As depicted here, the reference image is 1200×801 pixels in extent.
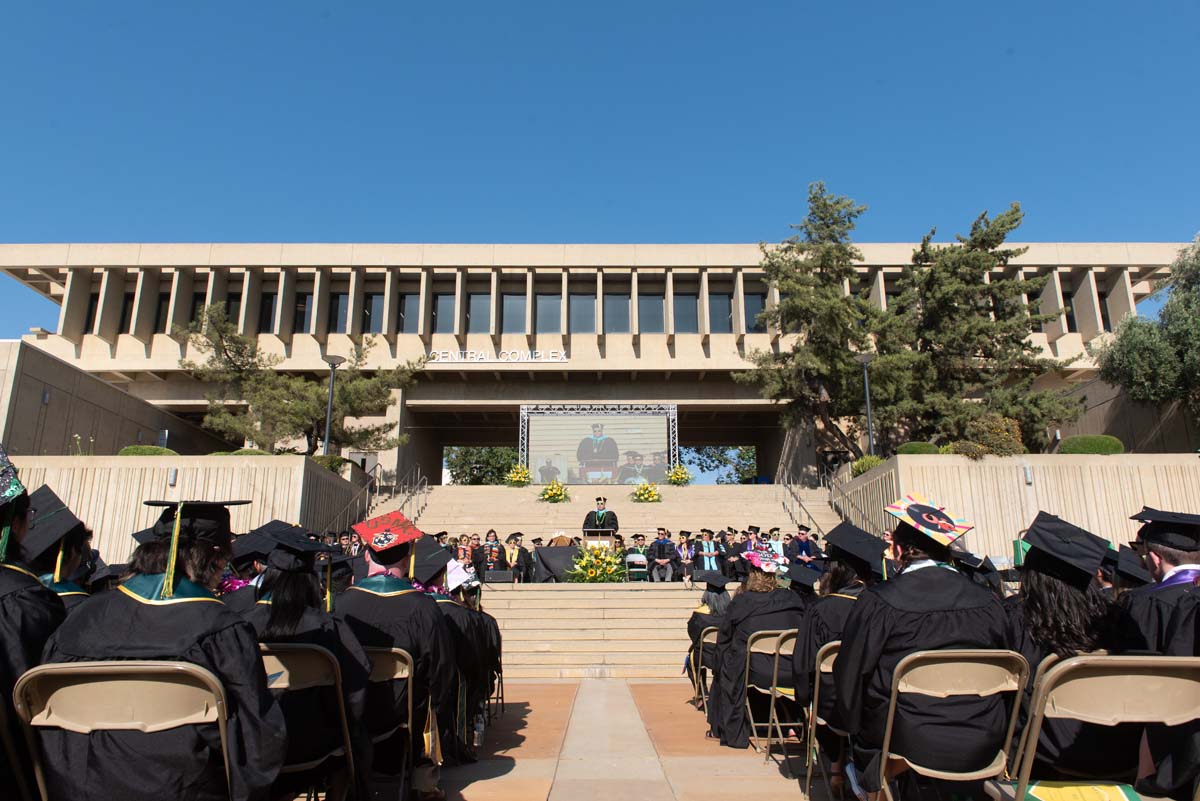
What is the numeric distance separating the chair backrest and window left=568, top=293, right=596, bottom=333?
2897 centimetres

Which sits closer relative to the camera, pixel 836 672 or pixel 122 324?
pixel 836 672

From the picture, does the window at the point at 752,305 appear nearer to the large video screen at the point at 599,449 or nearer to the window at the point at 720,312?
the window at the point at 720,312

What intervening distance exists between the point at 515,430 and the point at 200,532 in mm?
32774

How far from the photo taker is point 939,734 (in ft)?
10.3

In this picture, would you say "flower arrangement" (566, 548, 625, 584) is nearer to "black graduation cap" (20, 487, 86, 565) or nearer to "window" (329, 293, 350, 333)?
"black graduation cap" (20, 487, 86, 565)

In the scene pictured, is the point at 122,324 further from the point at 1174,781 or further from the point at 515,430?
the point at 1174,781

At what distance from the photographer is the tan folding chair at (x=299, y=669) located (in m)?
3.12

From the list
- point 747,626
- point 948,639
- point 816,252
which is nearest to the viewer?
point 948,639

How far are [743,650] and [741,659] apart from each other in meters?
0.07

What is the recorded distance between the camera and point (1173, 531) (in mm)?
3656

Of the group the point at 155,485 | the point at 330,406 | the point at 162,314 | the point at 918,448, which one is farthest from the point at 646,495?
the point at 162,314

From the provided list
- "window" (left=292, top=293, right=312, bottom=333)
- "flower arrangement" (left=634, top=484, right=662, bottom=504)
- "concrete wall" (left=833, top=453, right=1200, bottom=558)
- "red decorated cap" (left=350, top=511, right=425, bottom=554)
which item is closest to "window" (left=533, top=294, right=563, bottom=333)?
"window" (left=292, top=293, right=312, bottom=333)

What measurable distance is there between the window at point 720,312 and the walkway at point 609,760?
Answer: 80.4 feet

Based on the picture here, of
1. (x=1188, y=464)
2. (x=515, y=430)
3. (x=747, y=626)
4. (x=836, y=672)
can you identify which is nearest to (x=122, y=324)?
(x=515, y=430)
